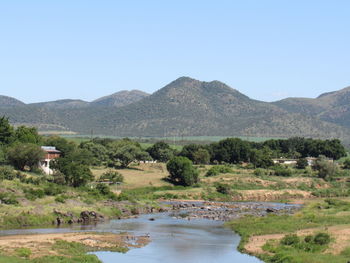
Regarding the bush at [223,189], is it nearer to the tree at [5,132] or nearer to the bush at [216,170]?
the bush at [216,170]

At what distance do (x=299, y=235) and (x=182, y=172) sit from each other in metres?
60.2

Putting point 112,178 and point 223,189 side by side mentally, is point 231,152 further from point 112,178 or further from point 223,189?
point 112,178

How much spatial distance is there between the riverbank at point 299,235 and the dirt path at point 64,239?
35.0 feet

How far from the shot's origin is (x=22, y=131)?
13300 cm

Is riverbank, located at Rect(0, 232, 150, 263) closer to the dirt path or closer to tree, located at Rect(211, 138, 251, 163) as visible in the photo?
the dirt path

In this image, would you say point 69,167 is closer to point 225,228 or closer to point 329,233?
point 225,228

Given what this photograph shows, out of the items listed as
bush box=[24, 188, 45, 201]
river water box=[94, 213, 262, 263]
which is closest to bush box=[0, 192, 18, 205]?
bush box=[24, 188, 45, 201]

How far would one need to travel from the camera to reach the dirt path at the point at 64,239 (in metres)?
56.0

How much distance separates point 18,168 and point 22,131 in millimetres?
25496

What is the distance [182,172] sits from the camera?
401 ft

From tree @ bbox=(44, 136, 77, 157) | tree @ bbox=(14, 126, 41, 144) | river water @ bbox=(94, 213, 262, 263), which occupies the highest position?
tree @ bbox=(14, 126, 41, 144)

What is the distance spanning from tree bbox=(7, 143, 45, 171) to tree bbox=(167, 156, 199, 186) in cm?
2536

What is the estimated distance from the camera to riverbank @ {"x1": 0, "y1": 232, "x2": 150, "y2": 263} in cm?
5225

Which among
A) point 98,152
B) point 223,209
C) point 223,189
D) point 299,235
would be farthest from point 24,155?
point 299,235
